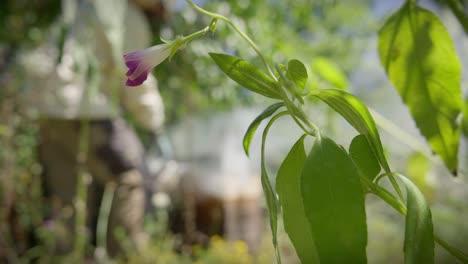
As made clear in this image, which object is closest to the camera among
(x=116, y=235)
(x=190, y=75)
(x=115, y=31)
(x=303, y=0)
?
(x=115, y=31)

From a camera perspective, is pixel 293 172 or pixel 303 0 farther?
pixel 303 0

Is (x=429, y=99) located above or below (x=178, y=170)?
above

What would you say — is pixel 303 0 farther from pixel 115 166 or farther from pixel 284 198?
pixel 115 166

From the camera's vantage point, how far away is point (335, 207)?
12 centimetres

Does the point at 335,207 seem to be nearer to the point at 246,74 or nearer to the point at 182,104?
the point at 246,74

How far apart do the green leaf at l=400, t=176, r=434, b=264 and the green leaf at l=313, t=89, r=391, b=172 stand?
2 centimetres

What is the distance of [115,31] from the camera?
1.94ft

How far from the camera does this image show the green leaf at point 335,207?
0.12 meters

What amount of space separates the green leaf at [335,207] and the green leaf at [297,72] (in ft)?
0.13

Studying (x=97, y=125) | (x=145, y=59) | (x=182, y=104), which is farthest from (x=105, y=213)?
(x=145, y=59)

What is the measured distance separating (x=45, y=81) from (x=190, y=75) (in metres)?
0.43

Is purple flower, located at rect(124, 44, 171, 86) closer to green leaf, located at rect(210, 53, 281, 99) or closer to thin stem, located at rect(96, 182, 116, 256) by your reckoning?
green leaf, located at rect(210, 53, 281, 99)

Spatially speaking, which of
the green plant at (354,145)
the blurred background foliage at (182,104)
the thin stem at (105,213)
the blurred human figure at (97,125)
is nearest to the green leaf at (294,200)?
the green plant at (354,145)

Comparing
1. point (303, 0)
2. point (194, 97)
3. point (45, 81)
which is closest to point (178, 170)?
point (194, 97)
